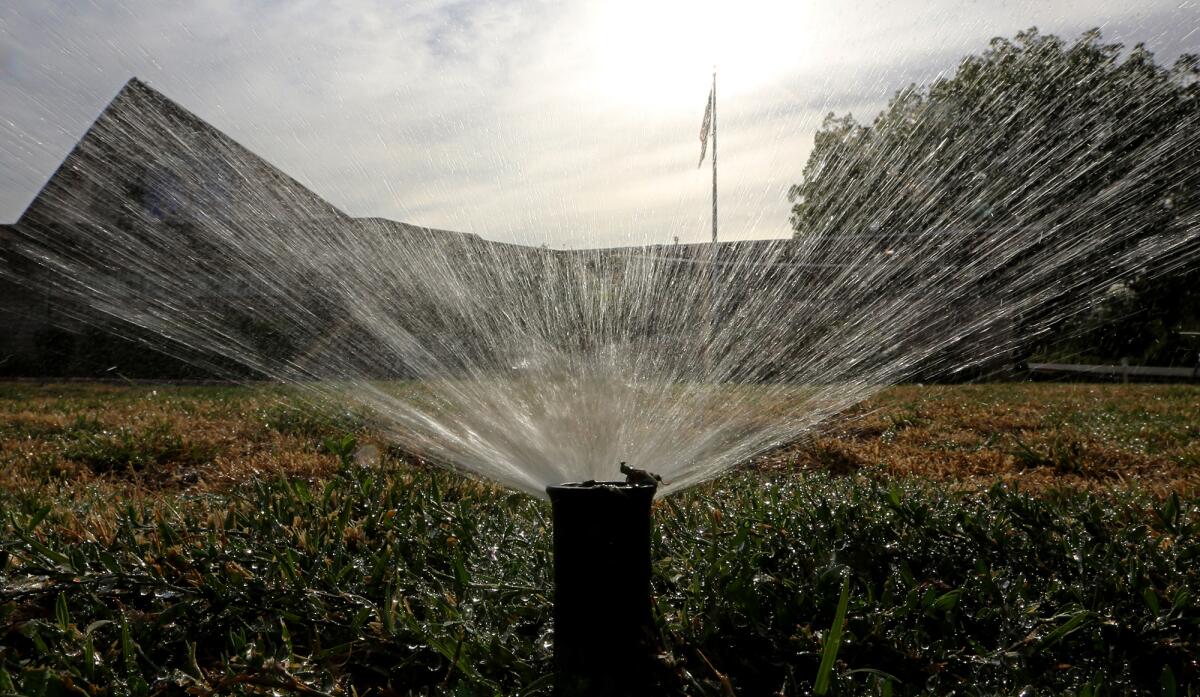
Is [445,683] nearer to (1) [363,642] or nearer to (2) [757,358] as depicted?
(1) [363,642]

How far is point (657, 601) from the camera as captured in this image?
1.74 metres

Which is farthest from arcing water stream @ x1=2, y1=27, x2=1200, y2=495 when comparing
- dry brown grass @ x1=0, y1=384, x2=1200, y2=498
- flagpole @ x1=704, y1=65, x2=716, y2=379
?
dry brown grass @ x1=0, y1=384, x2=1200, y2=498

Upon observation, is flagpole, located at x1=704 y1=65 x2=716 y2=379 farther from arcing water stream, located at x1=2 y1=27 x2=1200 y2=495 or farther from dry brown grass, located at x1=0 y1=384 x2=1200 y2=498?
dry brown grass, located at x1=0 y1=384 x2=1200 y2=498

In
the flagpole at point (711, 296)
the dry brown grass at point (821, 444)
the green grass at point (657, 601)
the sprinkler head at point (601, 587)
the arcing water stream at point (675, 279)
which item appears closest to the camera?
the sprinkler head at point (601, 587)

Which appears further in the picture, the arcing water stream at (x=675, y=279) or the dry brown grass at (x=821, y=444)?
the dry brown grass at (x=821, y=444)

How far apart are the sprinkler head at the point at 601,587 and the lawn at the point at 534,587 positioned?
4.6 inches

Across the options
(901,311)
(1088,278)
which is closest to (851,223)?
(901,311)

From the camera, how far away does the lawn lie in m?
1.48

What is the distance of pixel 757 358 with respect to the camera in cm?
317

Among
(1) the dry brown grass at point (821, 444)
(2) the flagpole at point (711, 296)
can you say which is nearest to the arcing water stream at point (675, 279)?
(2) the flagpole at point (711, 296)

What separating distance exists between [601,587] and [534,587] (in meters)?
0.49

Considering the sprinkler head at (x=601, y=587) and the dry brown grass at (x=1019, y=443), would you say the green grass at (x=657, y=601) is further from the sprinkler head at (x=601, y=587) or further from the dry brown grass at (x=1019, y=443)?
the dry brown grass at (x=1019, y=443)

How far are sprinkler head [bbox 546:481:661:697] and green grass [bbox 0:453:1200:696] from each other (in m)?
0.11

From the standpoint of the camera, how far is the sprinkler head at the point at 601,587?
4.02ft
